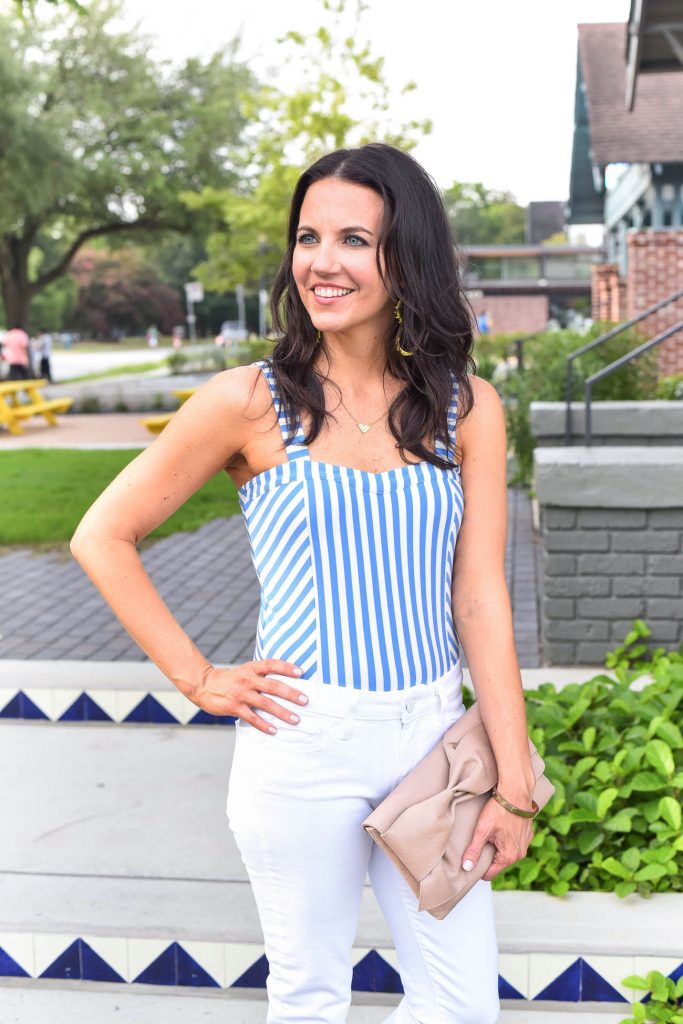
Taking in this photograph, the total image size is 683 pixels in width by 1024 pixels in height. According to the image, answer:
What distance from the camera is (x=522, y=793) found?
2.00 metres

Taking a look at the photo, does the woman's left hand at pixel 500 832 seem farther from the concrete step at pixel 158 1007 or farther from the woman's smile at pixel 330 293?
the concrete step at pixel 158 1007

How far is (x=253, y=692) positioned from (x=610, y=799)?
5.11ft

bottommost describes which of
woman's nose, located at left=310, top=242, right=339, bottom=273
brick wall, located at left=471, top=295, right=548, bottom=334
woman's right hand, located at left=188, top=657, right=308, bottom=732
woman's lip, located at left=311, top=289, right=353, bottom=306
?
brick wall, located at left=471, top=295, right=548, bottom=334

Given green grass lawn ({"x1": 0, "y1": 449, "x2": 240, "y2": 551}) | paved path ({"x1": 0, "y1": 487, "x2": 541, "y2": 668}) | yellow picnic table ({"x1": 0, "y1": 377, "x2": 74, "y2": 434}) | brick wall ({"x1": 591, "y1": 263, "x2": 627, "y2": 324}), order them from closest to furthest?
1. paved path ({"x1": 0, "y1": 487, "x2": 541, "y2": 668})
2. green grass lawn ({"x1": 0, "y1": 449, "x2": 240, "y2": 551})
3. yellow picnic table ({"x1": 0, "y1": 377, "x2": 74, "y2": 434})
4. brick wall ({"x1": 591, "y1": 263, "x2": 627, "y2": 324})

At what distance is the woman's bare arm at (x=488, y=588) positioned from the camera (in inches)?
79.7

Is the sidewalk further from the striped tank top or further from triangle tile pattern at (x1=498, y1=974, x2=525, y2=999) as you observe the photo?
the striped tank top

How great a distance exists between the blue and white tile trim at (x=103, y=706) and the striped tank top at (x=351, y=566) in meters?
2.73

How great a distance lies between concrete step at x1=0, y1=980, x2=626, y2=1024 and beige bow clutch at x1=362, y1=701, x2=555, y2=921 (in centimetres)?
108

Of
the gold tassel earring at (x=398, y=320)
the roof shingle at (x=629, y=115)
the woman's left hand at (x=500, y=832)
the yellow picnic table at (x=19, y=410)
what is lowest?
the yellow picnic table at (x=19, y=410)

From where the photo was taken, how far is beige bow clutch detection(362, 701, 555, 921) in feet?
6.14

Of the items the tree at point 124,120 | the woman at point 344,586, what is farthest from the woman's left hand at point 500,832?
the tree at point 124,120

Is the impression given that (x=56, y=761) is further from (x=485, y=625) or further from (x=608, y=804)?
(x=485, y=625)

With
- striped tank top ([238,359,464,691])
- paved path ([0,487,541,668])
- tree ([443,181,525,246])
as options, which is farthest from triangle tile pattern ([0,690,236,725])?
tree ([443,181,525,246])

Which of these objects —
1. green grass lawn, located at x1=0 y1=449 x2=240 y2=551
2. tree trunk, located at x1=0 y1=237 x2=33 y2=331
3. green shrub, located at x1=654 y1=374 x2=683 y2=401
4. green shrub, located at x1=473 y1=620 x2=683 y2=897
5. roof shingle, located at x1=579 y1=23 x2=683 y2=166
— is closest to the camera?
green shrub, located at x1=473 y1=620 x2=683 y2=897
